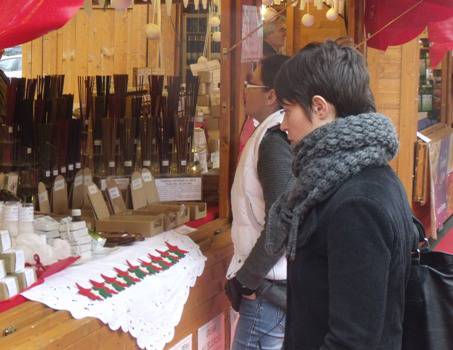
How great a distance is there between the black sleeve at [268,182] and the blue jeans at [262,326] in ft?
0.34

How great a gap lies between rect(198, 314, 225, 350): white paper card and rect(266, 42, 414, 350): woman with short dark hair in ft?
5.46

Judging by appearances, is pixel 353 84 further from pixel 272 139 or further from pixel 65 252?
pixel 65 252

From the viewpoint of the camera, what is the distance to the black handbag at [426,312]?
1.76 meters

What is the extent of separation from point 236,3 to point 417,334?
2.54 metres

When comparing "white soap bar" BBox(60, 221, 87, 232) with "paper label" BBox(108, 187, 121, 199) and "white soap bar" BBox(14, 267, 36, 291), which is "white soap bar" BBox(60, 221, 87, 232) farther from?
"paper label" BBox(108, 187, 121, 199)

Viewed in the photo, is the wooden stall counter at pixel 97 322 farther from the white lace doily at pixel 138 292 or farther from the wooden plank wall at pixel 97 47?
the wooden plank wall at pixel 97 47

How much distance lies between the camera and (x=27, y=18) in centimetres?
172

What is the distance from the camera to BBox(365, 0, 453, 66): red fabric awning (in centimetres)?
468

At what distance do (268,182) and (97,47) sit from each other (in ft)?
16.9

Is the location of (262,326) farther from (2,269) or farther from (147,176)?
(147,176)

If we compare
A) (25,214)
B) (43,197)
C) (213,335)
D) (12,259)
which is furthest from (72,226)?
(213,335)

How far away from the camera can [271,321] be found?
2.89 m

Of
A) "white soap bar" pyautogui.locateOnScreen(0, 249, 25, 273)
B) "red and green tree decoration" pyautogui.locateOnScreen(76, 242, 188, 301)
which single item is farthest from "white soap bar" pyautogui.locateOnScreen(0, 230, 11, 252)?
"red and green tree decoration" pyautogui.locateOnScreen(76, 242, 188, 301)

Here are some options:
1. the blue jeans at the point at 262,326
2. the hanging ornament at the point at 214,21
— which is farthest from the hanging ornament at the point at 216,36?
the blue jeans at the point at 262,326
